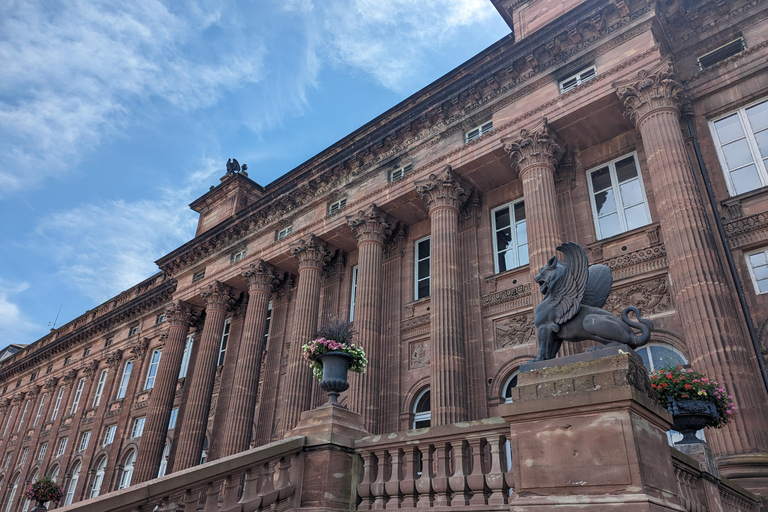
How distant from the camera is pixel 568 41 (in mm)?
15867

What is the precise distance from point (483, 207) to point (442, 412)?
724 cm

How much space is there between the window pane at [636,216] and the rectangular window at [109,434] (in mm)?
28539

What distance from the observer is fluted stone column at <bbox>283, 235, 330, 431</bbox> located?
1792 cm

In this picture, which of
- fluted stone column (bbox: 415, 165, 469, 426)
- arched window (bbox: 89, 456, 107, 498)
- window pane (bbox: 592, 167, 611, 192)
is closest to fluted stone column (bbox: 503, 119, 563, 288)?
window pane (bbox: 592, 167, 611, 192)

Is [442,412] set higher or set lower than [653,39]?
lower

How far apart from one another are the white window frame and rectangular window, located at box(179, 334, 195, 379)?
17975 millimetres

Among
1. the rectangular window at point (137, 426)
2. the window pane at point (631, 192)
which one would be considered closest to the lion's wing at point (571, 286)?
the window pane at point (631, 192)

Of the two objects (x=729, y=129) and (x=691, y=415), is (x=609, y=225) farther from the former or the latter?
(x=691, y=415)

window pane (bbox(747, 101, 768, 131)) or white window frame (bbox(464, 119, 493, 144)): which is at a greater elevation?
white window frame (bbox(464, 119, 493, 144))

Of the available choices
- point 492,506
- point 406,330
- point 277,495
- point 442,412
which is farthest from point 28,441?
point 492,506

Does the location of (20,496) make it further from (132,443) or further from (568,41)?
(568,41)

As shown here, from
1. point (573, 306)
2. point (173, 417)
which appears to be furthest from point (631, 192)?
point (173, 417)

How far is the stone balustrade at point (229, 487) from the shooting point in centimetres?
606

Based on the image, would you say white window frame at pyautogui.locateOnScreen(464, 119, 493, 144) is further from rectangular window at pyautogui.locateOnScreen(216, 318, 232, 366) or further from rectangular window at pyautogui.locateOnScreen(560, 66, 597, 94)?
rectangular window at pyautogui.locateOnScreen(216, 318, 232, 366)
